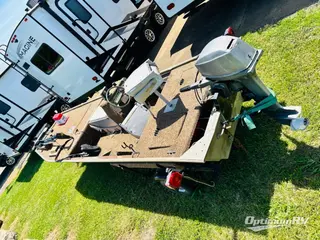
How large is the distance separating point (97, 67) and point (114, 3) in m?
1.99

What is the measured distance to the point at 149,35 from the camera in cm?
979

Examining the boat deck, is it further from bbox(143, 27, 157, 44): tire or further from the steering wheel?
bbox(143, 27, 157, 44): tire

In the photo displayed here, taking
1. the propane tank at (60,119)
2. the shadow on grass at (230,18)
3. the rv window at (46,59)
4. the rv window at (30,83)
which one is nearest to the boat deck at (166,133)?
the propane tank at (60,119)

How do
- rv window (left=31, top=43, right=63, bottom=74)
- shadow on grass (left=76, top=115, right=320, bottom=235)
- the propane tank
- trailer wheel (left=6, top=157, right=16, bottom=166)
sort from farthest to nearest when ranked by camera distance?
trailer wheel (left=6, top=157, right=16, bottom=166) → rv window (left=31, top=43, right=63, bottom=74) → the propane tank → shadow on grass (left=76, top=115, right=320, bottom=235)

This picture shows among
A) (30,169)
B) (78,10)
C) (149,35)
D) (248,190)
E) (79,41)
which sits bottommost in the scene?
(248,190)

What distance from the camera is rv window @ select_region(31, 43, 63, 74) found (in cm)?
881

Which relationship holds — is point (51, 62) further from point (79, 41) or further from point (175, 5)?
point (175, 5)

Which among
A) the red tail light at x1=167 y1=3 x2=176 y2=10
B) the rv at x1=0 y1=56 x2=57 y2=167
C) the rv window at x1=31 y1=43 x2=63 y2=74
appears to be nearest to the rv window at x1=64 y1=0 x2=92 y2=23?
the rv window at x1=31 y1=43 x2=63 y2=74

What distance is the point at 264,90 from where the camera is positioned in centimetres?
389

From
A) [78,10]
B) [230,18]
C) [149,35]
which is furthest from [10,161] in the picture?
[230,18]

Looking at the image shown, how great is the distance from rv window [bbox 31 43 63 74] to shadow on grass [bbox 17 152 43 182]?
3.35 meters

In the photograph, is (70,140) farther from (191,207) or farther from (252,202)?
(252,202)

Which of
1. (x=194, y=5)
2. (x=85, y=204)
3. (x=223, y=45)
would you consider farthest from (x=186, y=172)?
(x=194, y=5)

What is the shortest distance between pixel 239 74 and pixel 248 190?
1643 mm
